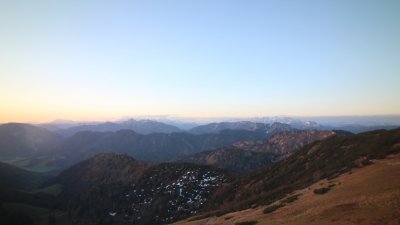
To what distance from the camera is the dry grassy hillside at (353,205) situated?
20.8 meters

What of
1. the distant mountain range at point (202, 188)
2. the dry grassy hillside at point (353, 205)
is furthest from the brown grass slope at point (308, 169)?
the dry grassy hillside at point (353, 205)

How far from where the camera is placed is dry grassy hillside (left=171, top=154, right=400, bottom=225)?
20.8 metres

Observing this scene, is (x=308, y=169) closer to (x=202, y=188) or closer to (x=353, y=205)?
(x=353, y=205)

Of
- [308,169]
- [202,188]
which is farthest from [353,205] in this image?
[202,188]

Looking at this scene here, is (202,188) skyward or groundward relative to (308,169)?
groundward

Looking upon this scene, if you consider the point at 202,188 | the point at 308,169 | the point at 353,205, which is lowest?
the point at 202,188

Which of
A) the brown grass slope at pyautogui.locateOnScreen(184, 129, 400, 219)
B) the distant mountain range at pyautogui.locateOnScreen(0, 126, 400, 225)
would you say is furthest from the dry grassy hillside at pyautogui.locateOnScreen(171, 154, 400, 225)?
the brown grass slope at pyautogui.locateOnScreen(184, 129, 400, 219)

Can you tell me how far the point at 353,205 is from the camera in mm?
24234

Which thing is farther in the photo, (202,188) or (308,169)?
(202,188)

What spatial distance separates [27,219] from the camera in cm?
16600

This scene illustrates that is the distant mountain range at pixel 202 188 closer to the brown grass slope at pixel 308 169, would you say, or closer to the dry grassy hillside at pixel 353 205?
the brown grass slope at pixel 308 169

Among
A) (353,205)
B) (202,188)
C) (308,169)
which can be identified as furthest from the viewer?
(202,188)

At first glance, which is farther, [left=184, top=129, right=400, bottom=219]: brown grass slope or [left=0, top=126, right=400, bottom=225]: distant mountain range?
[left=0, top=126, right=400, bottom=225]: distant mountain range

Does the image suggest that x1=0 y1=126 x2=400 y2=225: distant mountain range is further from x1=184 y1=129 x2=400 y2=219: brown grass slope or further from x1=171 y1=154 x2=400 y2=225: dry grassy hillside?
x1=171 y1=154 x2=400 y2=225: dry grassy hillside
